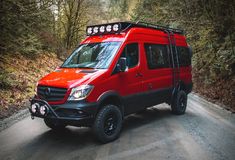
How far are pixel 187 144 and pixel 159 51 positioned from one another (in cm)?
330

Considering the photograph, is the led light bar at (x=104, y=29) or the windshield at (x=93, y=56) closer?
the windshield at (x=93, y=56)

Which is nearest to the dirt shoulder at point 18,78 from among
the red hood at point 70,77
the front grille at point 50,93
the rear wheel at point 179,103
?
the front grille at point 50,93

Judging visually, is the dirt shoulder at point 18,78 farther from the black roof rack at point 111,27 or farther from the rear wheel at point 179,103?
the rear wheel at point 179,103

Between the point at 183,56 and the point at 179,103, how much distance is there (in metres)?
1.68

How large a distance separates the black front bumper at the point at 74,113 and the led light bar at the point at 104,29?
223 cm

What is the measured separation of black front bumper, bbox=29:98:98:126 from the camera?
235 inches

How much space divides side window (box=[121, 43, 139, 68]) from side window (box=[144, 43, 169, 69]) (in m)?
0.51

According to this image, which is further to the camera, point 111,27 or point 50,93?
point 111,27

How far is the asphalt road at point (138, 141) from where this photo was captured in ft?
18.7

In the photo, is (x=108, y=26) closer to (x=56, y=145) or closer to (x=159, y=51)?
(x=159, y=51)

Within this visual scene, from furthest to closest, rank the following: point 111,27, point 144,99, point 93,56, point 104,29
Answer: point 144,99
point 104,29
point 111,27
point 93,56

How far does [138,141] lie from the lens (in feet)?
21.6

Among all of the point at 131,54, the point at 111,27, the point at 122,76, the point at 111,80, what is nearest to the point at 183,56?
the point at 131,54

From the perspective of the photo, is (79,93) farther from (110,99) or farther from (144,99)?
(144,99)
